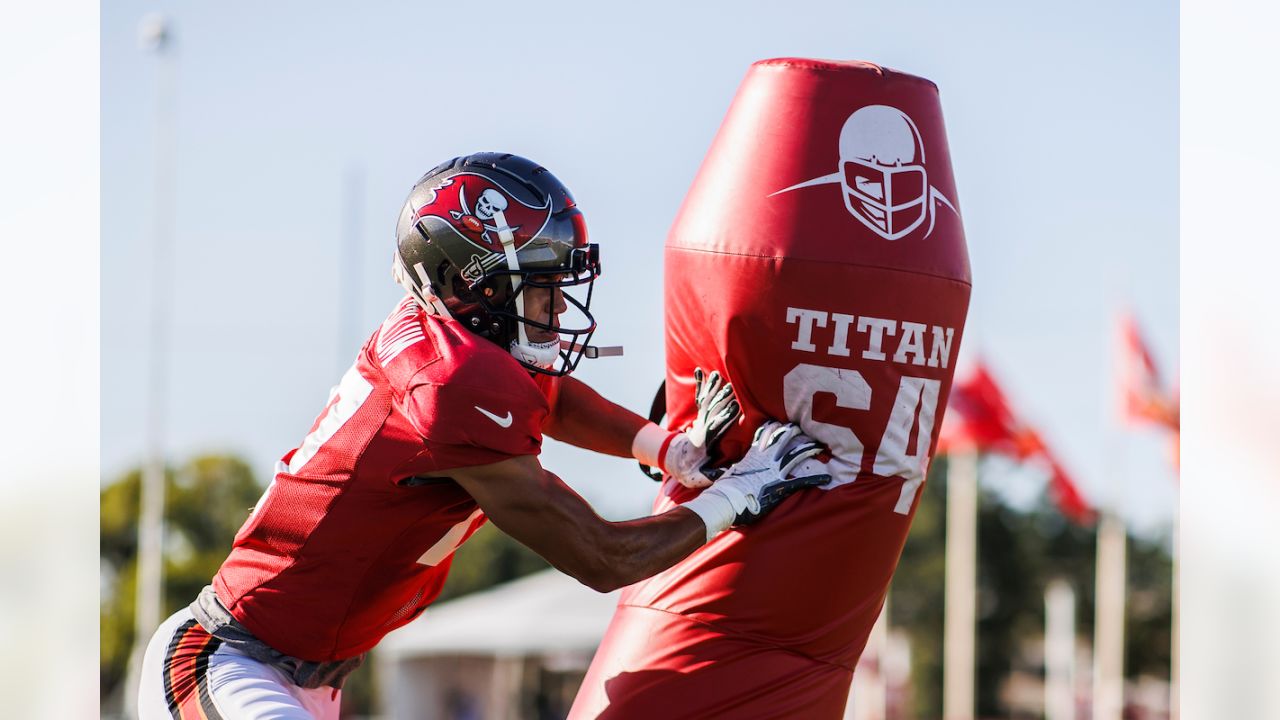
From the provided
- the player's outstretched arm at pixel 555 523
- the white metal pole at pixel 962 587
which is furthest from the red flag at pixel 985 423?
the player's outstretched arm at pixel 555 523

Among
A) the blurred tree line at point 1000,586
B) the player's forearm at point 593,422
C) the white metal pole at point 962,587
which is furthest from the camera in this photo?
the blurred tree line at point 1000,586

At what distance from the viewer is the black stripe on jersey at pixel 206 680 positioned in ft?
13.0

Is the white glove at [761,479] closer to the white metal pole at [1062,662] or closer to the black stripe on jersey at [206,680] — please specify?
the black stripe on jersey at [206,680]

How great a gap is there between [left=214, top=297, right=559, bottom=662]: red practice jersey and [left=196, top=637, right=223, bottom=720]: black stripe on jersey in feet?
0.37

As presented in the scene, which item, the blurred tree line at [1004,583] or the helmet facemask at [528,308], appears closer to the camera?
the helmet facemask at [528,308]

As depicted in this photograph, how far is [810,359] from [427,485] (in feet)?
4.27

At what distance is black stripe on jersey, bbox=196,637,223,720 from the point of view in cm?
397

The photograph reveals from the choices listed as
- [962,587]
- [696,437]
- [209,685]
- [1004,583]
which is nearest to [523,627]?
[962,587]

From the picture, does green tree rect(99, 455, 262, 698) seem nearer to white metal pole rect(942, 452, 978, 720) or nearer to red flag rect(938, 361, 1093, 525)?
white metal pole rect(942, 452, 978, 720)

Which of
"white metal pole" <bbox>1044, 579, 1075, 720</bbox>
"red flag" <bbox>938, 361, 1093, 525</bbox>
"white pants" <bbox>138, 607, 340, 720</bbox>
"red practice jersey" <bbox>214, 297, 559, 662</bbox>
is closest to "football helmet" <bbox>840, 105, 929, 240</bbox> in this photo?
"red practice jersey" <bbox>214, 297, 559, 662</bbox>

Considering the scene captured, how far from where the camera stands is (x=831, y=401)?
15.1 feet

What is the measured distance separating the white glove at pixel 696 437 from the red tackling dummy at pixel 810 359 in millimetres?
52

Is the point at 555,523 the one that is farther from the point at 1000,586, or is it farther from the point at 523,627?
the point at 1000,586

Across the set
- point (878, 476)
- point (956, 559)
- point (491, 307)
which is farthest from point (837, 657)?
point (956, 559)
